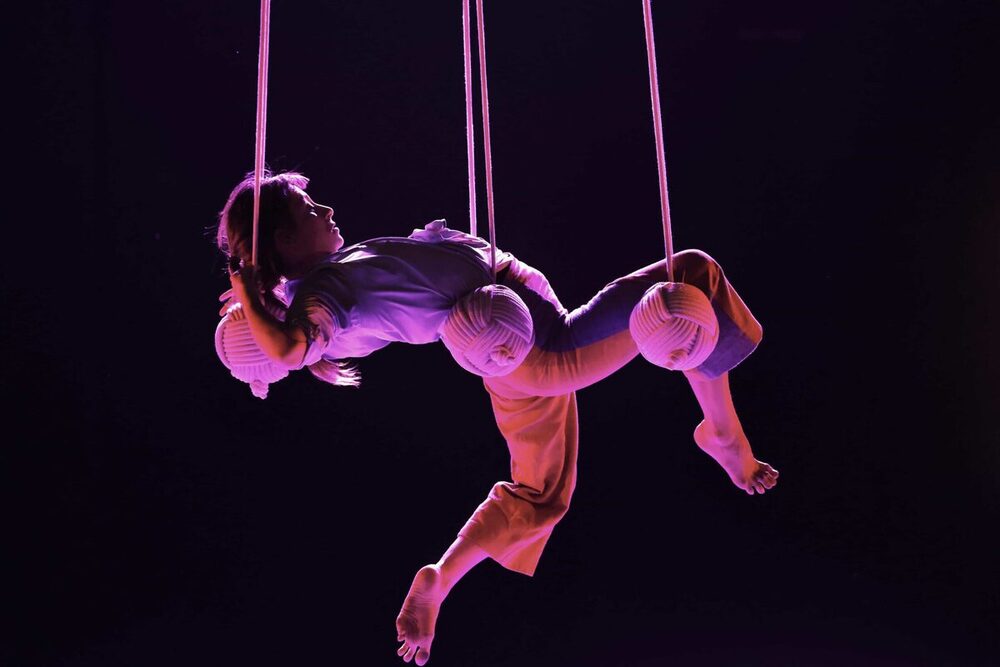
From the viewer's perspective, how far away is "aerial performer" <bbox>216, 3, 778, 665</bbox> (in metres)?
1.37

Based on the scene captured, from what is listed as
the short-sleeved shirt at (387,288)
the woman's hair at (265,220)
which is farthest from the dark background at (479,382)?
the short-sleeved shirt at (387,288)

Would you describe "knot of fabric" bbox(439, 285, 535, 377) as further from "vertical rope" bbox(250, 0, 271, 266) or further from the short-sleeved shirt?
"vertical rope" bbox(250, 0, 271, 266)

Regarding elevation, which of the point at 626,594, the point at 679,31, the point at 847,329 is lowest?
the point at 626,594

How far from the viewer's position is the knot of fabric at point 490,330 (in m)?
1.36

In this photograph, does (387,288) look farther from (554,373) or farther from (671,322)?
(671,322)

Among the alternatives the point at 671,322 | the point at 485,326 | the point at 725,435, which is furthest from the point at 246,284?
the point at 725,435

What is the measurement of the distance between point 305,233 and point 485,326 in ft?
1.32

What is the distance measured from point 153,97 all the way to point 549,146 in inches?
37.5

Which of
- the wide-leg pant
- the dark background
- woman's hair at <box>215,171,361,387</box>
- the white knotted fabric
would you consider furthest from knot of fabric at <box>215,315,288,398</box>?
the dark background

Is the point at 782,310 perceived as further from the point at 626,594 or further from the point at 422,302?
the point at 422,302

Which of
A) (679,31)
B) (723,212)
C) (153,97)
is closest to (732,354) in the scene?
(723,212)

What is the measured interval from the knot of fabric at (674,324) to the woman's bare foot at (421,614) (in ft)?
1.69

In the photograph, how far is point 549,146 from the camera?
263 cm

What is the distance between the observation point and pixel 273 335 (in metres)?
1.36
